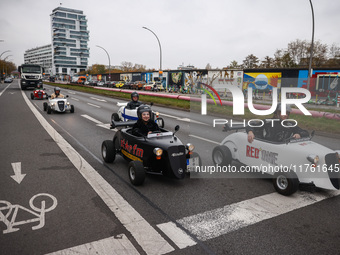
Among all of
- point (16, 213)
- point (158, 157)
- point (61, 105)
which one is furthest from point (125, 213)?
point (61, 105)

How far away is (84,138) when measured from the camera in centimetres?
961

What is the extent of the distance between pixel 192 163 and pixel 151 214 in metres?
1.74

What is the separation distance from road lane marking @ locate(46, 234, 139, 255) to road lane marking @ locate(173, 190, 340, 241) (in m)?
0.90

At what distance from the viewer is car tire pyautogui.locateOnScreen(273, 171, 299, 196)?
4645 mm

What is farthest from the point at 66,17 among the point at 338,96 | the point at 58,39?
the point at 338,96

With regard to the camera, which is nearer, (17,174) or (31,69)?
(17,174)

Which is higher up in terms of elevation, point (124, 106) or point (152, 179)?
point (124, 106)

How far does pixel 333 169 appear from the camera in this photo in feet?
15.0

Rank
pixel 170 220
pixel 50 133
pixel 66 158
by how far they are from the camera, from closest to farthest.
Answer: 1. pixel 170 220
2. pixel 66 158
3. pixel 50 133

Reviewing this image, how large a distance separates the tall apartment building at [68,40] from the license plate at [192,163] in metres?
174

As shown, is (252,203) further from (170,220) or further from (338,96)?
(338,96)

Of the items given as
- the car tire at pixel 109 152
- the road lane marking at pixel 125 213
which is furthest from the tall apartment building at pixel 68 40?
the road lane marking at pixel 125 213

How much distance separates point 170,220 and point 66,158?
14.1ft

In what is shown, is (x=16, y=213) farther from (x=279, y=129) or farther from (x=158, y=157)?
(x=279, y=129)
